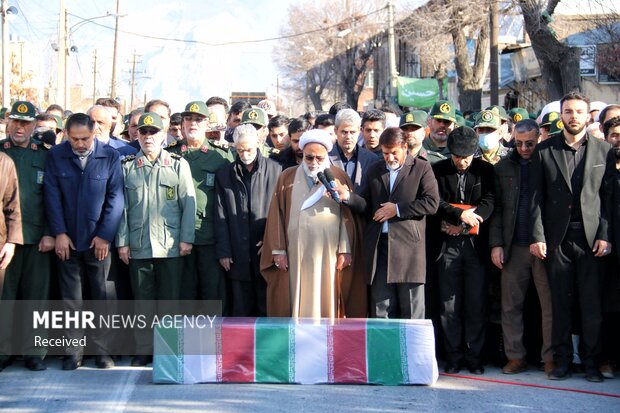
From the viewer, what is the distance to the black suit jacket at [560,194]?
6949mm

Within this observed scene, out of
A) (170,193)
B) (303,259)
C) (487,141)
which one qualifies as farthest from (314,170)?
(487,141)

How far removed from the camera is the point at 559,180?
701cm

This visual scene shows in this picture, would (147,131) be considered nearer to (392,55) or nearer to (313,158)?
(313,158)

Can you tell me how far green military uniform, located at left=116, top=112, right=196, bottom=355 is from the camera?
295 inches

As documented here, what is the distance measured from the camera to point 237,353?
677 cm

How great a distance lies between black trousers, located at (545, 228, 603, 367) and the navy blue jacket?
390cm

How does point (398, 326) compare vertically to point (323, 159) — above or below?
below

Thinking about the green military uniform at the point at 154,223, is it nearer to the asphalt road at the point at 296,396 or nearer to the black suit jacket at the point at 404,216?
the asphalt road at the point at 296,396

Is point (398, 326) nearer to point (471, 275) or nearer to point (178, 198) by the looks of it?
point (471, 275)

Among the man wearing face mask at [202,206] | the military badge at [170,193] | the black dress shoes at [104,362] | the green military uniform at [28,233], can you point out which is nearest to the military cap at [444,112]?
the man wearing face mask at [202,206]

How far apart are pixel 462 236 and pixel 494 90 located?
1499 centimetres

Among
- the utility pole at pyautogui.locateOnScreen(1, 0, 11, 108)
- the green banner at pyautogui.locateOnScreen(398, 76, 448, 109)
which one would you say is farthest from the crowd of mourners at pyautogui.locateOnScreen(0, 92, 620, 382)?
the green banner at pyautogui.locateOnScreen(398, 76, 448, 109)

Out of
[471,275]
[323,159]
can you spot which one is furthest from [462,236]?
[323,159]

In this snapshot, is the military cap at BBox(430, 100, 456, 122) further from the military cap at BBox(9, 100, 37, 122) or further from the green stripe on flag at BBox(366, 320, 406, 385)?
the military cap at BBox(9, 100, 37, 122)
